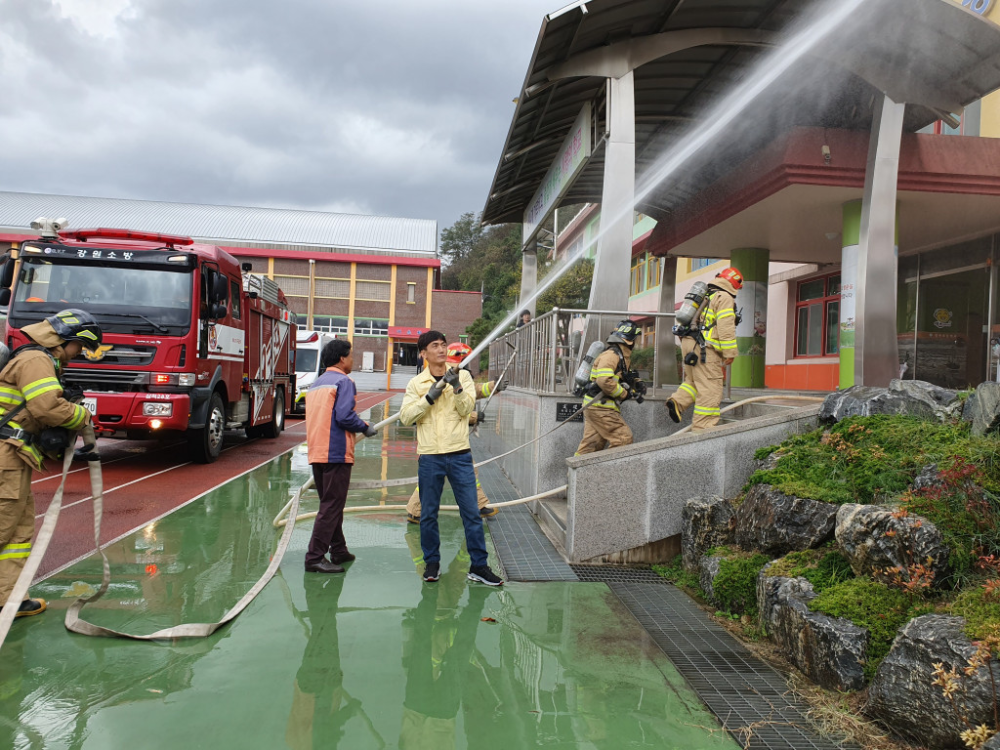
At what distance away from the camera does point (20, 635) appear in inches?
154

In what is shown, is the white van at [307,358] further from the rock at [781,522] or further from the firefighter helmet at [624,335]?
the rock at [781,522]

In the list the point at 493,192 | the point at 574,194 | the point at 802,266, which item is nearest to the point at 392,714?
the point at 574,194

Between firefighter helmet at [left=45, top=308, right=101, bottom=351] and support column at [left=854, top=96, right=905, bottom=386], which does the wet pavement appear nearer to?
firefighter helmet at [left=45, top=308, right=101, bottom=351]

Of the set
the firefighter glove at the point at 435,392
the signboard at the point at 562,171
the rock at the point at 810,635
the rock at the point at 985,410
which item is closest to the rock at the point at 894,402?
the rock at the point at 985,410

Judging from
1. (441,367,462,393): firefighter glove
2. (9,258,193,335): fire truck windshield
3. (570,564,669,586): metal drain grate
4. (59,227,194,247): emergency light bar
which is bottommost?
(570,564,669,586): metal drain grate

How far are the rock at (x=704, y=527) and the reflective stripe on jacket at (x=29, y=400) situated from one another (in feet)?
14.0

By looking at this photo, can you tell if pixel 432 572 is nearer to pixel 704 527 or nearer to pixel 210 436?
pixel 704 527

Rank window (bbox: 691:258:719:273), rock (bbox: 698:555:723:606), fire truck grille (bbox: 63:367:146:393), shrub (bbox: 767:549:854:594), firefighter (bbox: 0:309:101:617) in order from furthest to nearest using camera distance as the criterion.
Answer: window (bbox: 691:258:719:273) < fire truck grille (bbox: 63:367:146:393) < rock (bbox: 698:555:723:606) < firefighter (bbox: 0:309:101:617) < shrub (bbox: 767:549:854:594)

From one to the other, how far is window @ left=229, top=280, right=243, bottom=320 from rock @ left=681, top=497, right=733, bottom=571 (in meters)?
8.36

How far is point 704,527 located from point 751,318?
8335 mm

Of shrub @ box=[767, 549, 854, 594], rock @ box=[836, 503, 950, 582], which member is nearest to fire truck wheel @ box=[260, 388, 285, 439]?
shrub @ box=[767, 549, 854, 594]

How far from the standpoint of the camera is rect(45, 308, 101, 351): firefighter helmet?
4.33m

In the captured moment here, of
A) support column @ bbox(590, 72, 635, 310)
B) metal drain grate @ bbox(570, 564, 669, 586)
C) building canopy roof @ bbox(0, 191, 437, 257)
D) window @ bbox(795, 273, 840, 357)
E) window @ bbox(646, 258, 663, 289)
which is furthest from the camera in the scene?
building canopy roof @ bbox(0, 191, 437, 257)

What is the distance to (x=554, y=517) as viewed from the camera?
6.65 metres
